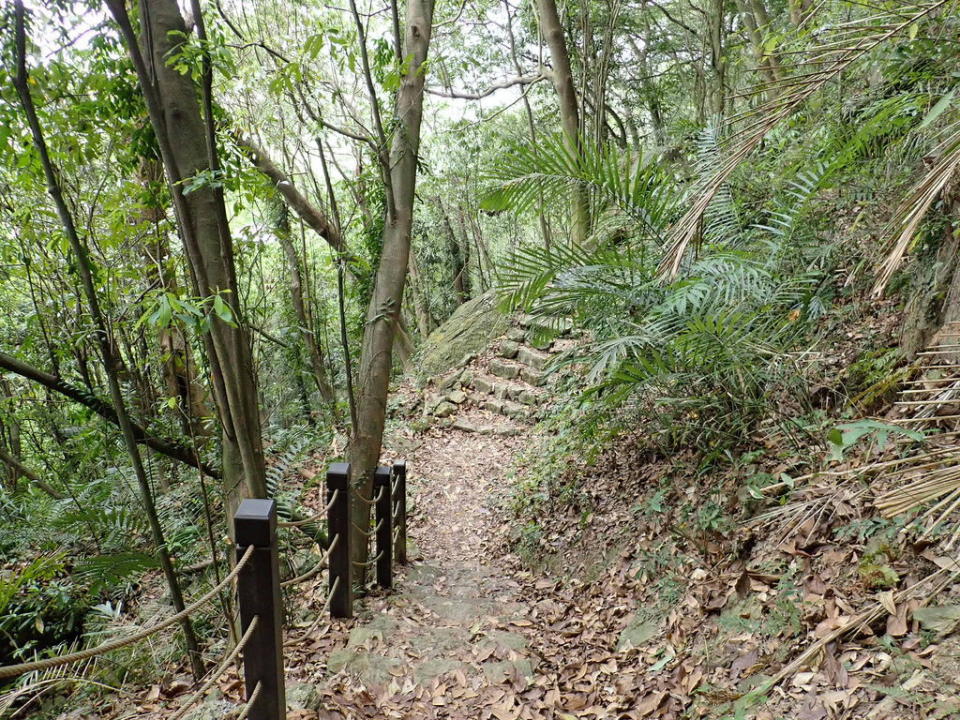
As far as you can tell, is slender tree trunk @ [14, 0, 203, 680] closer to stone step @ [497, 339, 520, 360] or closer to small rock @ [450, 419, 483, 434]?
small rock @ [450, 419, 483, 434]

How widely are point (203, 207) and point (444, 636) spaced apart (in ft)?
9.49

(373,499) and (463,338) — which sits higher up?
(463,338)

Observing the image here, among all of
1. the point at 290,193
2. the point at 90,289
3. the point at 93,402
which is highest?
the point at 290,193

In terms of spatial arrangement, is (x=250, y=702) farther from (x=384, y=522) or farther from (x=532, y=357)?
(x=532, y=357)

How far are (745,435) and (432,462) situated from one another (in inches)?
182

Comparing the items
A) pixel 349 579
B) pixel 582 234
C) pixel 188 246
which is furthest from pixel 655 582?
pixel 582 234

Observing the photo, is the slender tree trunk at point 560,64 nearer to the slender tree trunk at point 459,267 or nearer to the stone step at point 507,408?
the stone step at point 507,408

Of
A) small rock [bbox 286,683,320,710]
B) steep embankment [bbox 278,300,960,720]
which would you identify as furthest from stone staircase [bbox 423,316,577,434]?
small rock [bbox 286,683,320,710]

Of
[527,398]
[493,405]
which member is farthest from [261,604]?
[493,405]

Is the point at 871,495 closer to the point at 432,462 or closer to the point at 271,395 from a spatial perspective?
the point at 432,462

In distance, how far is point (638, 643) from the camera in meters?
3.26

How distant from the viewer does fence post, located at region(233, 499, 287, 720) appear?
2.11m

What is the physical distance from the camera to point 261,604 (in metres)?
2.15

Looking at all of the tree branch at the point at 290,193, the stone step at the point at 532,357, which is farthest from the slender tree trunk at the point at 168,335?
the stone step at the point at 532,357
